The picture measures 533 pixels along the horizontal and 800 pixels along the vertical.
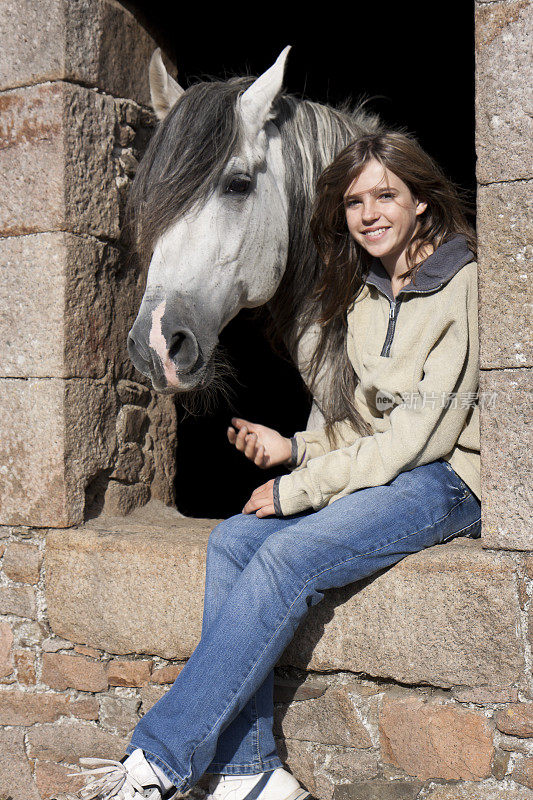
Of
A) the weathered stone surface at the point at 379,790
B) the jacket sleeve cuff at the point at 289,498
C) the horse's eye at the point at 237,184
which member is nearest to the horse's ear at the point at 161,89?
the horse's eye at the point at 237,184

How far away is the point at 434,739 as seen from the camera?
82.0 inches

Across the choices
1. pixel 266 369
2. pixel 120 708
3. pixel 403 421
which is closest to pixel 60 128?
pixel 403 421

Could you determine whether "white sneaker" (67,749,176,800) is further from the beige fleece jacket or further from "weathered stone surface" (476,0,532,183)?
"weathered stone surface" (476,0,532,183)

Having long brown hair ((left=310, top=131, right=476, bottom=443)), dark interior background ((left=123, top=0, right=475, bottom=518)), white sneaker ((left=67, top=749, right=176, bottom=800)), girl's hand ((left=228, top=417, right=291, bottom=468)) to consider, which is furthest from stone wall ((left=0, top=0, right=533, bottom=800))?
dark interior background ((left=123, top=0, right=475, bottom=518))

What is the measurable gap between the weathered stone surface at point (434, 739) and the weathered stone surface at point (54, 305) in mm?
1485

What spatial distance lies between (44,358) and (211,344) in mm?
693

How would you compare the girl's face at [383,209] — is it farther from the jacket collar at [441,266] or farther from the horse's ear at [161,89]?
the horse's ear at [161,89]

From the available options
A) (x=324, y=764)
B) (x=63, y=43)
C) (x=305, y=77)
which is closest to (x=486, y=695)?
(x=324, y=764)

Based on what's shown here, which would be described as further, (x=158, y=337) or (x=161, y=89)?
(x=161, y=89)

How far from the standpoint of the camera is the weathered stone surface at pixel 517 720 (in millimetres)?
1981

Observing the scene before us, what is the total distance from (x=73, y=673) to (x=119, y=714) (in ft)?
0.72

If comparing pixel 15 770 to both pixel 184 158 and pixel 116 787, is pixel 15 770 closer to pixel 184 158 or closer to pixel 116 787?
pixel 116 787

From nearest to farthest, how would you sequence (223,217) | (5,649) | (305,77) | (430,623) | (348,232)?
(430,623)
(223,217)
(348,232)
(5,649)
(305,77)

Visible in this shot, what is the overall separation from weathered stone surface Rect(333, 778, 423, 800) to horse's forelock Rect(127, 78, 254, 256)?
1611 millimetres
